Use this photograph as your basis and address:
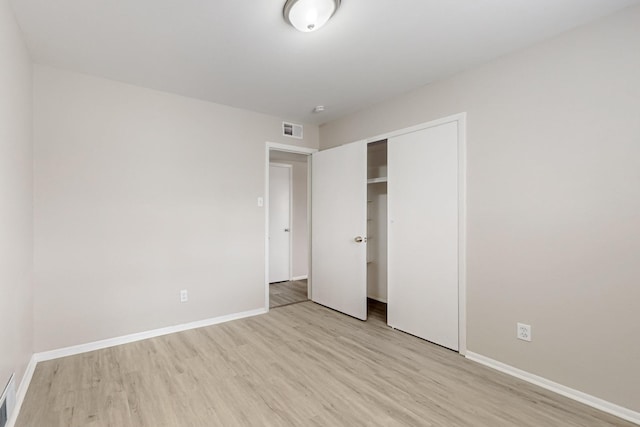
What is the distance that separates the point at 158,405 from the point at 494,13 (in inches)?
129

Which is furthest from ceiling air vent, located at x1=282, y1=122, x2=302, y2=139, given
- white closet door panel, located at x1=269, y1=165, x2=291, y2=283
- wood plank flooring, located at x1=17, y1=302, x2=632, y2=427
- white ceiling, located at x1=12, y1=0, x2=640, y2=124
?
wood plank flooring, located at x1=17, y1=302, x2=632, y2=427

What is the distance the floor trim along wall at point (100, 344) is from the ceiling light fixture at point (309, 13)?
2.85 metres

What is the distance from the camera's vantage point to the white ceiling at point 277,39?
1.80 meters

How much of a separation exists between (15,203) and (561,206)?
11.9 ft

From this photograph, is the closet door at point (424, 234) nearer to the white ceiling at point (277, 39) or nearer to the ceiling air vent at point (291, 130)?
the white ceiling at point (277, 39)

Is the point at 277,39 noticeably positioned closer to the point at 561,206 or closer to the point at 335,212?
the point at 335,212

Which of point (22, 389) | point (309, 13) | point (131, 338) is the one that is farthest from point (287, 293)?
point (309, 13)

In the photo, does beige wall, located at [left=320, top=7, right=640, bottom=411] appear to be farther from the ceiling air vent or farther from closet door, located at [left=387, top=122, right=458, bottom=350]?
the ceiling air vent

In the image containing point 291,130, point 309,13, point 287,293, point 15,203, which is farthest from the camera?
point 287,293

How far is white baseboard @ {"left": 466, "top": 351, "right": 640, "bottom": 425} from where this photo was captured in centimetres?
177

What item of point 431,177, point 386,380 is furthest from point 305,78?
point 386,380

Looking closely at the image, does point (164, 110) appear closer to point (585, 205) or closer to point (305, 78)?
point (305, 78)

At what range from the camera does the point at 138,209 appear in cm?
290

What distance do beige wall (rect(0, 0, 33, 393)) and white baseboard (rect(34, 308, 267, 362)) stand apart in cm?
20
